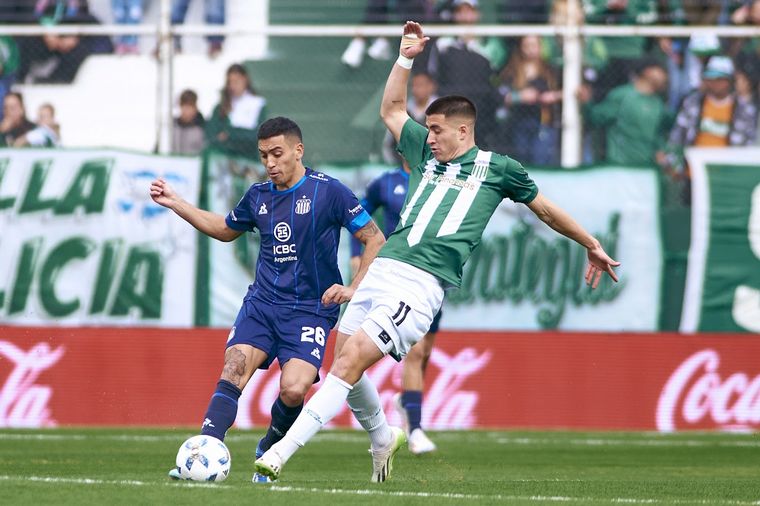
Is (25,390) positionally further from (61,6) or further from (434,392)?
(61,6)

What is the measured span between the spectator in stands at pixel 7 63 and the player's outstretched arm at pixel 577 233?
9.25 meters

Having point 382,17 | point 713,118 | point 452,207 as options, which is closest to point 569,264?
point 713,118

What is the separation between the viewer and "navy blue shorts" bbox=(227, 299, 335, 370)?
871 cm

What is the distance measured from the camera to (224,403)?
825cm

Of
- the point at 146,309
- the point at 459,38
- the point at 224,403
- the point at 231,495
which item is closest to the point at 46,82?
the point at 146,309

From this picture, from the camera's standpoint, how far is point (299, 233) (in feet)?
29.0

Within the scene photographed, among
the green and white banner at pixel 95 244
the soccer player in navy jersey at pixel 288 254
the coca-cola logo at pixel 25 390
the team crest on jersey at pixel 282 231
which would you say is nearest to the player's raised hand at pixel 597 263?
the soccer player in navy jersey at pixel 288 254

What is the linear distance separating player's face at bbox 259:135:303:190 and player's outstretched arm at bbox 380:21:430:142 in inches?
24.9

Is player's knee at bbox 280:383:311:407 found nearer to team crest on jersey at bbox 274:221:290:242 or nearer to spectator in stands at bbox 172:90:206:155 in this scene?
team crest on jersey at bbox 274:221:290:242

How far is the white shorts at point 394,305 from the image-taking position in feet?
25.9

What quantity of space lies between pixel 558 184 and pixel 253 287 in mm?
7128

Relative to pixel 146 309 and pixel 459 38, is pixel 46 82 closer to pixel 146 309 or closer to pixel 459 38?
pixel 146 309

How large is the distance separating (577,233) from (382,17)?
8.30 meters

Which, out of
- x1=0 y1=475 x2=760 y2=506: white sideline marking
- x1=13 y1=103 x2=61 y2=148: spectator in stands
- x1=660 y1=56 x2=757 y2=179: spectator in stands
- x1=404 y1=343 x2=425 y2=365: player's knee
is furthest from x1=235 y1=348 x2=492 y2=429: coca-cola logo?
x1=0 y1=475 x2=760 y2=506: white sideline marking
